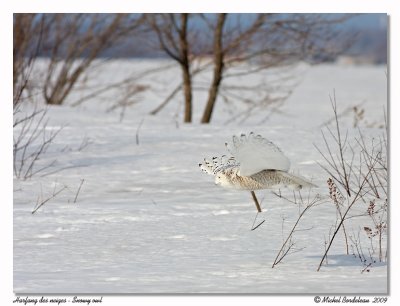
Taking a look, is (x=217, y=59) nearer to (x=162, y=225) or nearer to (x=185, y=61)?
(x=185, y=61)

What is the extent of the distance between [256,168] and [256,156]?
0.19 ft

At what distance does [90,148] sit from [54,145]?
0.29 m

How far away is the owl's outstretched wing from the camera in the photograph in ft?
13.4

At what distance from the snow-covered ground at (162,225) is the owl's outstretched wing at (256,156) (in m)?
0.40

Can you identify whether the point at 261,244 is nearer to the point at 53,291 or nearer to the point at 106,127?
the point at 53,291

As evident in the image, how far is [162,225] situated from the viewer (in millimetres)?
4648

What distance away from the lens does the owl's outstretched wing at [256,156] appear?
4094mm

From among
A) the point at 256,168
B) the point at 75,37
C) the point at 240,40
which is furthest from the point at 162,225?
the point at 75,37

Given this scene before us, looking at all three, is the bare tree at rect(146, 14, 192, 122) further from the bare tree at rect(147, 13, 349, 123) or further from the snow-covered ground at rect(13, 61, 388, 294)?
the snow-covered ground at rect(13, 61, 388, 294)

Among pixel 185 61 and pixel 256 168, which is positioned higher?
pixel 185 61

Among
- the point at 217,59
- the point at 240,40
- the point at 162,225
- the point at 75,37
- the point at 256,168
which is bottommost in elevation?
the point at 162,225

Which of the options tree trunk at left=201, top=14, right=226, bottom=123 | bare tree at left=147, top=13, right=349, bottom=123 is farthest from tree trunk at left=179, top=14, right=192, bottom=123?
tree trunk at left=201, top=14, right=226, bottom=123

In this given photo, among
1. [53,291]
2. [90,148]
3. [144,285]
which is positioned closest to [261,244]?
[144,285]

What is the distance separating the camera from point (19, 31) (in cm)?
933
